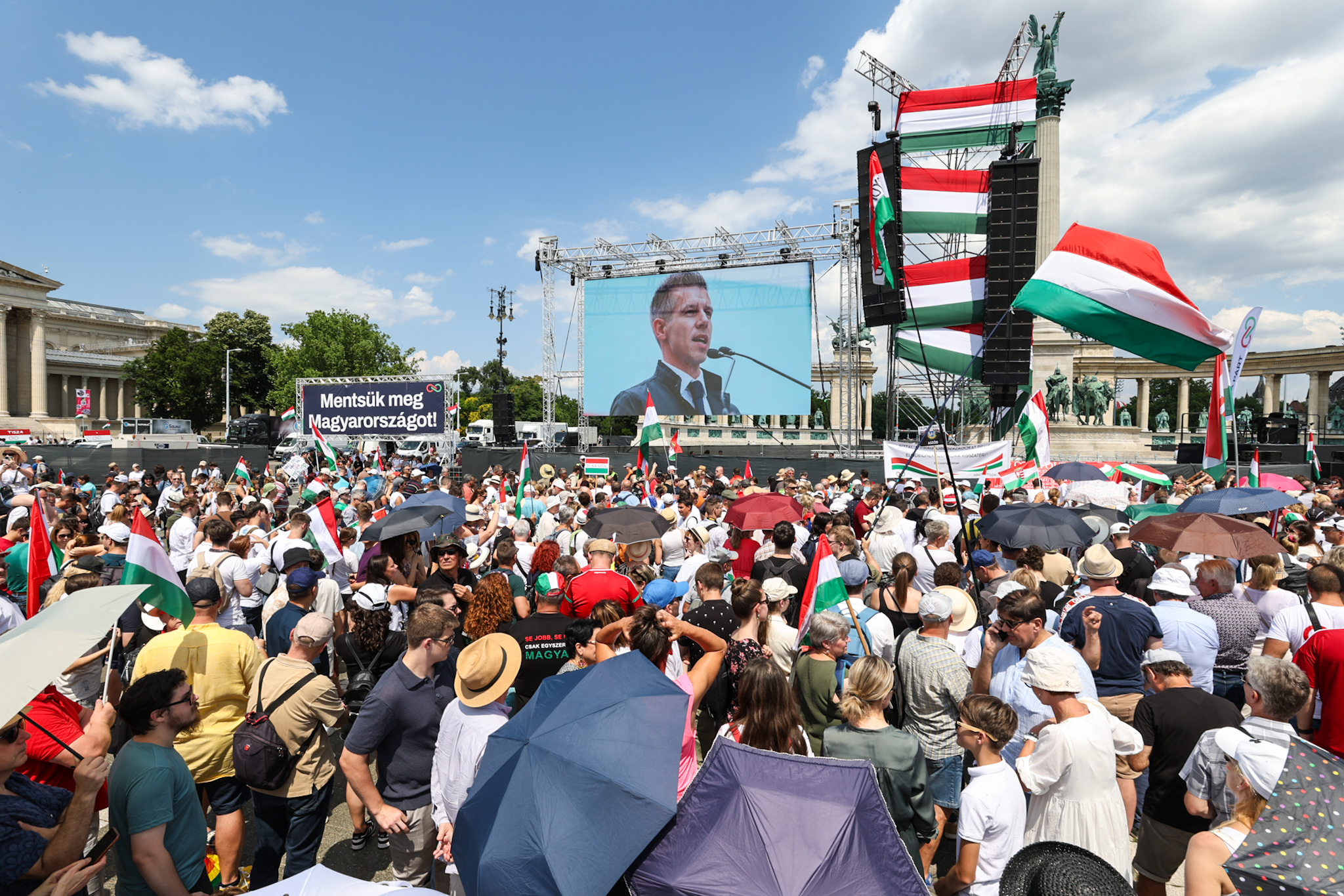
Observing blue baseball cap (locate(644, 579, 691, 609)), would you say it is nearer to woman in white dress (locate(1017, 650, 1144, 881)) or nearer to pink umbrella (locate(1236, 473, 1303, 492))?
woman in white dress (locate(1017, 650, 1144, 881))

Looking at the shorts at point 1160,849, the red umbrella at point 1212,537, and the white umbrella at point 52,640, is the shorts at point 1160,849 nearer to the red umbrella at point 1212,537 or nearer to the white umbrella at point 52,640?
the red umbrella at point 1212,537

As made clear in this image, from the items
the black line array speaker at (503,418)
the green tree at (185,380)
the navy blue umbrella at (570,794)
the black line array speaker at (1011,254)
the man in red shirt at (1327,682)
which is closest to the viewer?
the navy blue umbrella at (570,794)

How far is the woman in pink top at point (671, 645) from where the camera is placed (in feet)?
10.2

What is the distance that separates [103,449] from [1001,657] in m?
29.0

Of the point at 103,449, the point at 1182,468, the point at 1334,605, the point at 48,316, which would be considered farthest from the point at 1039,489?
the point at 48,316

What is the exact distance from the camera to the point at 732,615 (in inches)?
177

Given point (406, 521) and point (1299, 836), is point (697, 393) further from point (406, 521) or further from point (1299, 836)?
point (1299, 836)

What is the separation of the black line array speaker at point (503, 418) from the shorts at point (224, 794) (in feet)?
80.9

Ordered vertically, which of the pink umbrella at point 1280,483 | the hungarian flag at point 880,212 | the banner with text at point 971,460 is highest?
the hungarian flag at point 880,212

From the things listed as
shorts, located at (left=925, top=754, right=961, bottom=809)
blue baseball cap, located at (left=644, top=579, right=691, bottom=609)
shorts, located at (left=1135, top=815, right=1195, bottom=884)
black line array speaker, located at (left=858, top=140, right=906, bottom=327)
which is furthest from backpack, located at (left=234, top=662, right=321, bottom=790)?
black line array speaker, located at (left=858, top=140, right=906, bottom=327)

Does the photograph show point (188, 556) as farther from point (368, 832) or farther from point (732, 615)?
point (732, 615)

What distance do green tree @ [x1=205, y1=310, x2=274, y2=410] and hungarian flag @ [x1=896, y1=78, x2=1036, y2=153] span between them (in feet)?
177

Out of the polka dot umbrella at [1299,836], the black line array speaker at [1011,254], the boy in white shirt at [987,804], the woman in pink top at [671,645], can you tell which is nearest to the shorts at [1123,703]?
the boy in white shirt at [987,804]

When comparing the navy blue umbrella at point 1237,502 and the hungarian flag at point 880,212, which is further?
the hungarian flag at point 880,212
